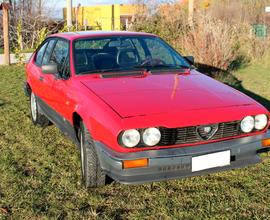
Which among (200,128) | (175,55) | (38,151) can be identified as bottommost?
(38,151)

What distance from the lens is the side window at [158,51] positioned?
5.07m

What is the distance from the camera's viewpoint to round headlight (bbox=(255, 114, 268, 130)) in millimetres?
3747

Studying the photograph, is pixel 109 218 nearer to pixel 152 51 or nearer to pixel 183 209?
pixel 183 209

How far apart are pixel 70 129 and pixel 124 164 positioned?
129 cm

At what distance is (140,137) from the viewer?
3.35 m

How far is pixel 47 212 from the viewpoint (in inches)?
139

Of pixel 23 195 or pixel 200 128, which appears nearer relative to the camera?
pixel 200 128

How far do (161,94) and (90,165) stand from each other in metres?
0.96

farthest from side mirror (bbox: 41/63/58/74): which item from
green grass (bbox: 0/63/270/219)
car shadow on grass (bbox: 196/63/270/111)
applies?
car shadow on grass (bbox: 196/63/270/111)

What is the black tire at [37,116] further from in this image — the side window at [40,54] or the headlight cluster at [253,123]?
the headlight cluster at [253,123]

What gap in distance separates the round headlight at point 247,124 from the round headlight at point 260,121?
7 cm

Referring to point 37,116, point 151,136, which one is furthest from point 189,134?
point 37,116

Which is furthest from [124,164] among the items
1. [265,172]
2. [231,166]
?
[265,172]

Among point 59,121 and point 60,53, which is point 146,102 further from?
point 60,53
